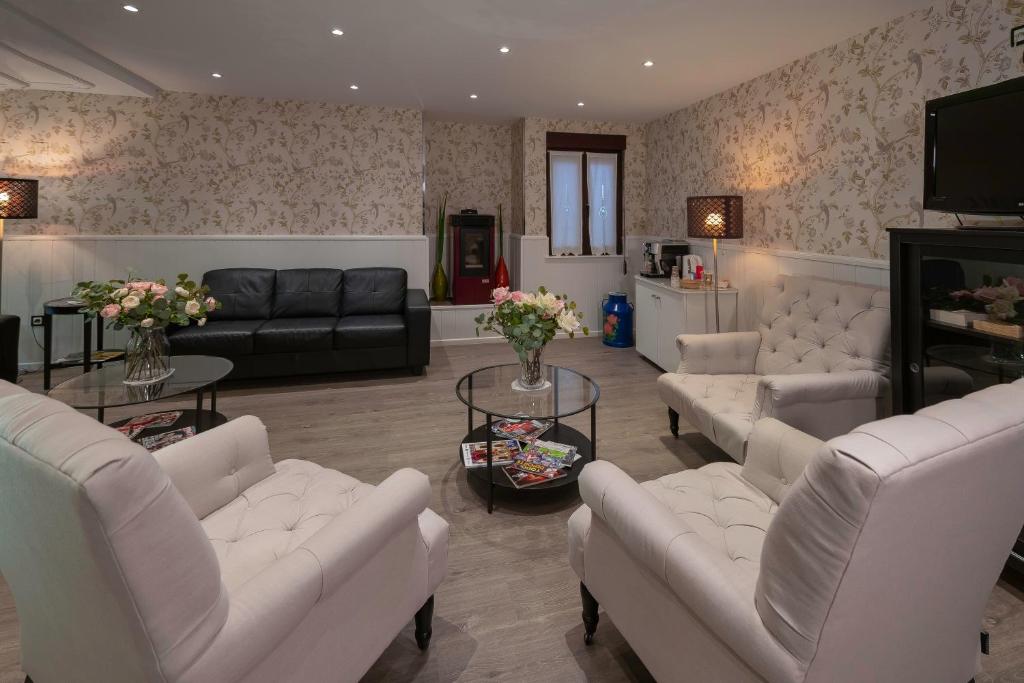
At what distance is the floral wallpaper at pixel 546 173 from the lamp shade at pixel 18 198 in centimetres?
419

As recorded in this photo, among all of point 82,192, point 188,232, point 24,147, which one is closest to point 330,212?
point 188,232

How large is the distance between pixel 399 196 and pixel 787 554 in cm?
514

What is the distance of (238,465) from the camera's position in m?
1.69

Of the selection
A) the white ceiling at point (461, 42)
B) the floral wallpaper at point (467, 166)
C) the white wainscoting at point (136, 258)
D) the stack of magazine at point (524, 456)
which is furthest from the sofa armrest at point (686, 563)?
the floral wallpaper at point (467, 166)

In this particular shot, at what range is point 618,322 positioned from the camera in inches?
216

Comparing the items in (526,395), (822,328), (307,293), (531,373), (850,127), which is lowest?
(526,395)

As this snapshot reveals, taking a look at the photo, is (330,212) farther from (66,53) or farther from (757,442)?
(757,442)

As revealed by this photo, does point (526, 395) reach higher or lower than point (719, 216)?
lower

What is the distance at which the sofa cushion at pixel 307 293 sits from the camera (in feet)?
15.6

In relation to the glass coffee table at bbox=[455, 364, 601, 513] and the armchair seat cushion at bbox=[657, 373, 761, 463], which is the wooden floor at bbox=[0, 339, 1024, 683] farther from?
the armchair seat cushion at bbox=[657, 373, 761, 463]

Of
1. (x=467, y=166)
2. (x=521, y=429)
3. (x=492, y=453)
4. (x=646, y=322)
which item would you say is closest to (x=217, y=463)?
(x=492, y=453)

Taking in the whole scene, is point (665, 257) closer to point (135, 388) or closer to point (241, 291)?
point (241, 291)

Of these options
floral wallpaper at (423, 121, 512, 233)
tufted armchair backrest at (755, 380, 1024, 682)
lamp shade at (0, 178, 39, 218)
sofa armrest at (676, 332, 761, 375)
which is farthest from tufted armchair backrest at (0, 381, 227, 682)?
floral wallpaper at (423, 121, 512, 233)

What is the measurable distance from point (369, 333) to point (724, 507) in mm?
3280
